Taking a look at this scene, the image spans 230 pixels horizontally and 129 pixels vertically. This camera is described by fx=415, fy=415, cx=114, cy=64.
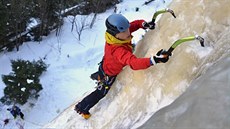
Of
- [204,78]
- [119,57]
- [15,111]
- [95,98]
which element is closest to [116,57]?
[119,57]

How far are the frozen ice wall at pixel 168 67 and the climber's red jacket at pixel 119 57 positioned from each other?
0.17 metres

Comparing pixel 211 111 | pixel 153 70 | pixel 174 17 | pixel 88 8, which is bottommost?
pixel 211 111

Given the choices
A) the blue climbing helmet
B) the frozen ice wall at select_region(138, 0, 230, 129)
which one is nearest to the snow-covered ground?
the blue climbing helmet

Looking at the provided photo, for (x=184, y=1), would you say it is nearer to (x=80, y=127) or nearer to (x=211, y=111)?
(x=80, y=127)

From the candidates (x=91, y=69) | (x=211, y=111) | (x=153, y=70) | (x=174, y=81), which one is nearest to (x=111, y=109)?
(x=153, y=70)

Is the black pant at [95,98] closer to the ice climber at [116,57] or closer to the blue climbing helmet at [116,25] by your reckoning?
the ice climber at [116,57]

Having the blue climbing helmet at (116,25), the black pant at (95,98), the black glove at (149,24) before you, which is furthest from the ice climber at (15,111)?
the blue climbing helmet at (116,25)

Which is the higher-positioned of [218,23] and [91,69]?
[91,69]

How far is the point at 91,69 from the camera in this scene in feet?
42.0

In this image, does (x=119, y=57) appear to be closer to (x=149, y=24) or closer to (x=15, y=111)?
(x=149, y=24)

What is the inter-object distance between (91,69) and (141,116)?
8996 mm

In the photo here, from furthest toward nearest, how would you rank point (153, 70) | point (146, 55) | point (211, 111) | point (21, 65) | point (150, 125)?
point (21, 65) → point (146, 55) → point (153, 70) → point (150, 125) → point (211, 111)

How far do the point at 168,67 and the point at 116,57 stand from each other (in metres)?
0.57

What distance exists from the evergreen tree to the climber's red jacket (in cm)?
692
